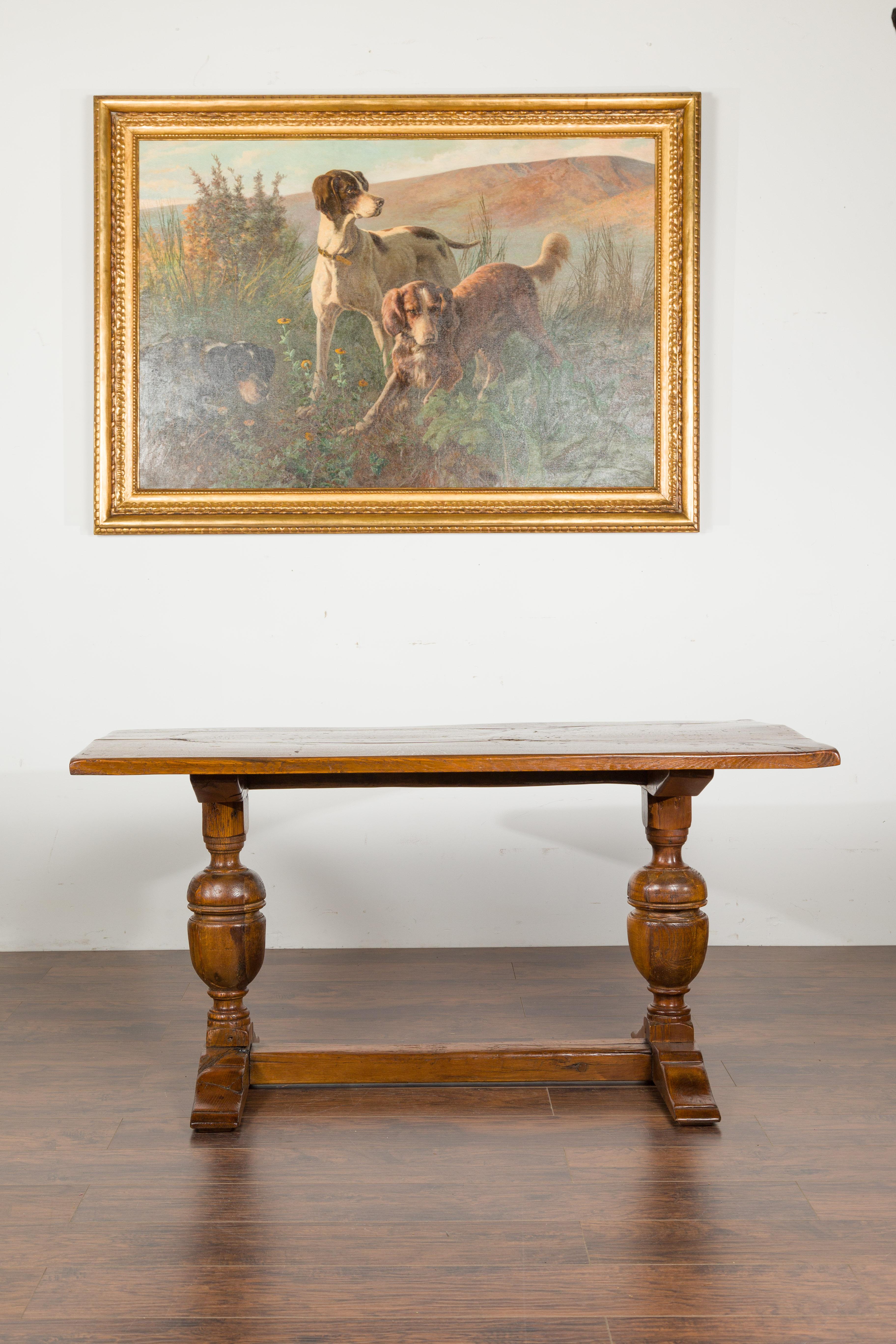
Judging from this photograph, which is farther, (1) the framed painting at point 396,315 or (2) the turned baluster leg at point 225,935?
(1) the framed painting at point 396,315

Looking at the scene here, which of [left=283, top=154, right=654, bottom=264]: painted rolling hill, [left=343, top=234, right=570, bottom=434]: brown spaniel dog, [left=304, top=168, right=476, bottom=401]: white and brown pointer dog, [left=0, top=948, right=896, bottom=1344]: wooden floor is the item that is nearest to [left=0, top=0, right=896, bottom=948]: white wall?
[left=283, top=154, right=654, bottom=264]: painted rolling hill

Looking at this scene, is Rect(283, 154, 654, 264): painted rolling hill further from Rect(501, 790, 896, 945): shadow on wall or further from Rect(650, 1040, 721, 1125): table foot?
Rect(650, 1040, 721, 1125): table foot

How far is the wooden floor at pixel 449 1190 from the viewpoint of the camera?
1.73 m

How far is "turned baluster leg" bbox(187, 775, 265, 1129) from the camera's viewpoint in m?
2.44

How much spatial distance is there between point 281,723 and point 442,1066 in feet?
5.21


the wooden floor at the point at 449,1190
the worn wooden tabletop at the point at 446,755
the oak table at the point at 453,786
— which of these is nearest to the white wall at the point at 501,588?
the wooden floor at the point at 449,1190

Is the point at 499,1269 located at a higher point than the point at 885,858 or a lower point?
lower

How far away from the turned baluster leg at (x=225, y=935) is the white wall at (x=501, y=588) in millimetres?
1295

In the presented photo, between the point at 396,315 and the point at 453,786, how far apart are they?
76.4 inches

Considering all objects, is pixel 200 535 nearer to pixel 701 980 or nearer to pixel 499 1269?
pixel 701 980

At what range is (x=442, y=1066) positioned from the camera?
257 centimetres

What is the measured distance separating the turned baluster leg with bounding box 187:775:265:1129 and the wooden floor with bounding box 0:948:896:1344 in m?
0.10

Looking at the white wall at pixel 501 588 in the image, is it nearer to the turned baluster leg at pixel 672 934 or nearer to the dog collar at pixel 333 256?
the dog collar at pixel 333 256

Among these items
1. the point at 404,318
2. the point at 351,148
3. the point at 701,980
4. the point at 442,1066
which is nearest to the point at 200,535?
the point at 404,318
